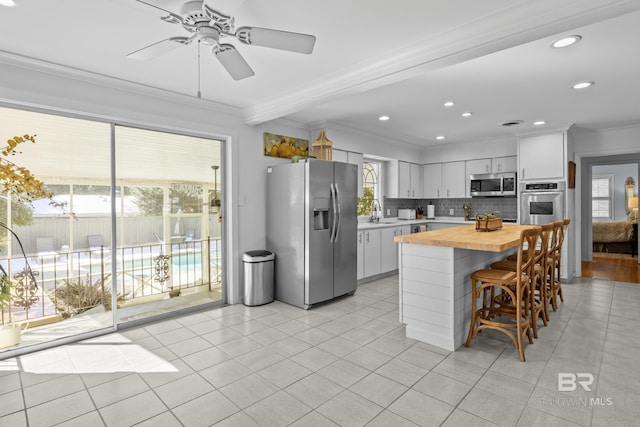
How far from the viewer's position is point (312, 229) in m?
4.12

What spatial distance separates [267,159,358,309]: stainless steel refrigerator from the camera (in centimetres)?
412

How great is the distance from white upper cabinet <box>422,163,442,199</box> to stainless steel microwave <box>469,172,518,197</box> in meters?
0.65

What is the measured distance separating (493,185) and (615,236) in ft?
12.9

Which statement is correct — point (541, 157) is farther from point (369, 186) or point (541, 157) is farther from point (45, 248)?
point (45, 248)

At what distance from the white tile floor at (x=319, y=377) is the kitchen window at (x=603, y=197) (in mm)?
6990

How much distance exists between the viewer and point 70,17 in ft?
7.22

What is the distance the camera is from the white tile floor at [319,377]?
2.07m

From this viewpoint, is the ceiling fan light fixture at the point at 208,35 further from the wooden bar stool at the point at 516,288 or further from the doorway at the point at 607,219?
the doorway at the point at 607,219

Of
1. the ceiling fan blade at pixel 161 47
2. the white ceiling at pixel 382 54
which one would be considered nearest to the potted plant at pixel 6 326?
the white ceiling at pixel 382 54

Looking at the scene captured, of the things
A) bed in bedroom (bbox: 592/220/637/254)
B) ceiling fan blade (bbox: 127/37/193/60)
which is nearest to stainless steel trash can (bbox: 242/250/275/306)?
ceiling fan blade (bbox: 127/37/193/60)

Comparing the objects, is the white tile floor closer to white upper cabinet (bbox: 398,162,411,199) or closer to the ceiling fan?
the ceiling fan

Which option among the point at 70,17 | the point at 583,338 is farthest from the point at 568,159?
the point at 70,17

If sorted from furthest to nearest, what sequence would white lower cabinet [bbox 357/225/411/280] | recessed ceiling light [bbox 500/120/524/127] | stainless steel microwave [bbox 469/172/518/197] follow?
stainless steel microwave [bbox 469/172/518/197]
white lower cabinet [bbox 357/225/411/280]
recessed ceiling light [bbox 500/120/524/127]

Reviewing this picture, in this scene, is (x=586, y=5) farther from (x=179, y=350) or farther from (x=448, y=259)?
(x=179, y=350)
